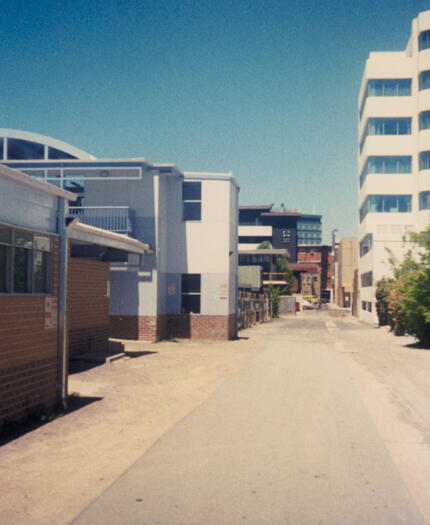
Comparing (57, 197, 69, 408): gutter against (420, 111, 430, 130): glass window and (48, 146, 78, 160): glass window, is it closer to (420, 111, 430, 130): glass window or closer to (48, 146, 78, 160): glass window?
(48, 146, 78, 160): glass window

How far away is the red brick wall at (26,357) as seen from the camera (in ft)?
30.2

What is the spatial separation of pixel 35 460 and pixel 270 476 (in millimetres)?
3131

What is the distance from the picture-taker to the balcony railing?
968 inches

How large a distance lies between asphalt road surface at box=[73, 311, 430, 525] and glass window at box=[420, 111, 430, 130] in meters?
36.9

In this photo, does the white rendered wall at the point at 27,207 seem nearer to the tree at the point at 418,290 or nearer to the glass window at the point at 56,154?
Answer: the tree at the point at 418,290

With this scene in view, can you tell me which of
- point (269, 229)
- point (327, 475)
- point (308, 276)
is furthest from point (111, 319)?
point (308, 276)

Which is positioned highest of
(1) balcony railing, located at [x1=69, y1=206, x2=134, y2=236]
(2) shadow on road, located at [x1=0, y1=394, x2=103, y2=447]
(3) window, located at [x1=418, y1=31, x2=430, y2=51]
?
(3) window, located at [x1=418, y1=31, x2=430, y2=51]

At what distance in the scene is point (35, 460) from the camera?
7496mm

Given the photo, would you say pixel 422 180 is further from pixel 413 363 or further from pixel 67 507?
pixel 67 507

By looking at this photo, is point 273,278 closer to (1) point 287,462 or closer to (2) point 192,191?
(2) point 192,191

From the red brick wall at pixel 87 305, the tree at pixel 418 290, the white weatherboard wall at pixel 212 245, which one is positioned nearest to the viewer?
the red brick wall at pixel 87 305

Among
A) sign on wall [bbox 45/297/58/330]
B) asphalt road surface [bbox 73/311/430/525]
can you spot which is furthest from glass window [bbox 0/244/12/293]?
asphalt road surface [bbox 73/311/430/525]

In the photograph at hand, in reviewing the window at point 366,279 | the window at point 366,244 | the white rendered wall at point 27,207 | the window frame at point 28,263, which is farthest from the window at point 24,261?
the window at point 366,279

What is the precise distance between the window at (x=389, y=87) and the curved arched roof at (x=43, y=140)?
88.2ft
